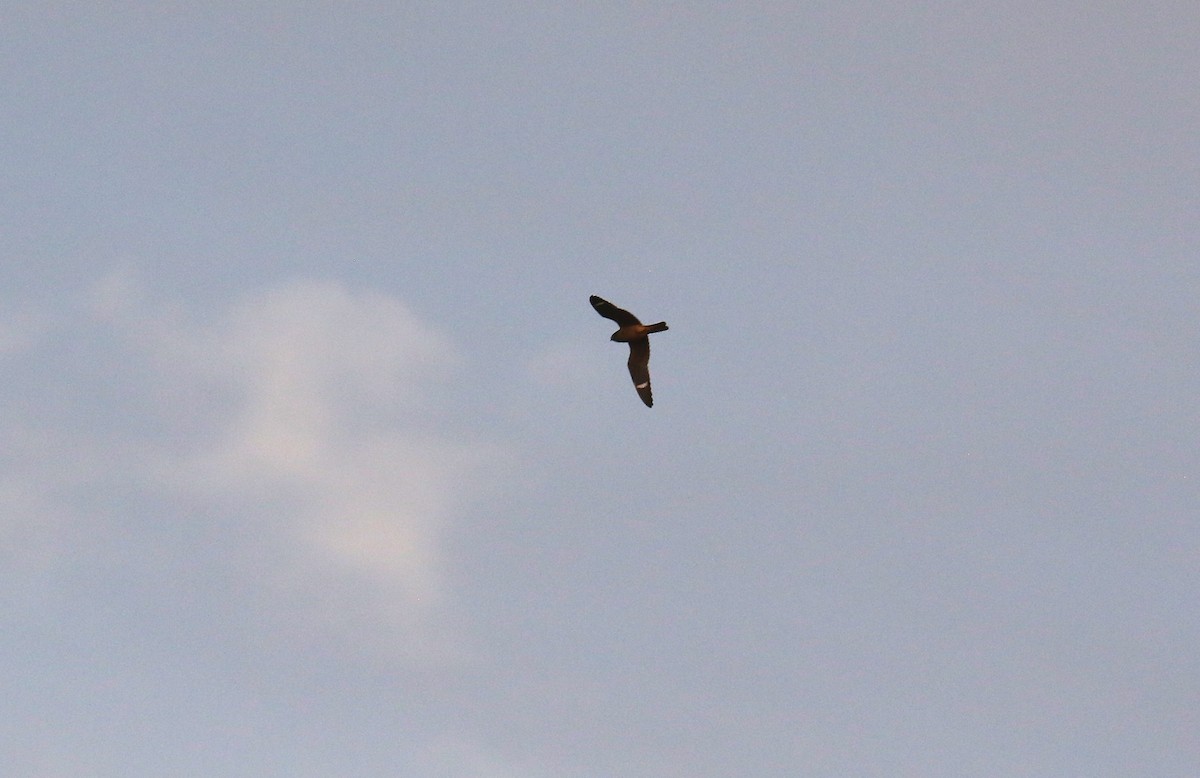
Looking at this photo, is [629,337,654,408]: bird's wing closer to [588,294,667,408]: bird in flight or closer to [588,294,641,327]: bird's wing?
[588,294,667,408]: bird in flight

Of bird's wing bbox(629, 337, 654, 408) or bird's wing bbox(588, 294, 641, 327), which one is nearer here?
bird's wing bbox(588, 294, 641, 327)

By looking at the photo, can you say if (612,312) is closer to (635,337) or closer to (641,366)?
(635,337)

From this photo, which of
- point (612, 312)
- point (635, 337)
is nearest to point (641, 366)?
point (635, 337)

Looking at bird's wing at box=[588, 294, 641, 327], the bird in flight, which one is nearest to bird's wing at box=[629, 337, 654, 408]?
the bird in flight

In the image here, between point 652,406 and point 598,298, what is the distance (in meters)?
5.09

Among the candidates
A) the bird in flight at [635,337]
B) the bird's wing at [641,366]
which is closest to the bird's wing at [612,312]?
the bird in flight at [635,337]

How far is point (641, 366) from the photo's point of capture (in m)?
48.9

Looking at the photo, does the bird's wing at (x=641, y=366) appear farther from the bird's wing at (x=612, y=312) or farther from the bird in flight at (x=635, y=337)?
the bird's wing at (x=612, y=312)

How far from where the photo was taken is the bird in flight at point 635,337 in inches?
1869

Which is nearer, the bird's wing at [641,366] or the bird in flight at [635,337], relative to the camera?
the bird in flight at [635,337]

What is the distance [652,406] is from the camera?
48.2 metres

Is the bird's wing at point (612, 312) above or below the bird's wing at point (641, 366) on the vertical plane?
above

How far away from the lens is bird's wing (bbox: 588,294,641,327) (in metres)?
47.4

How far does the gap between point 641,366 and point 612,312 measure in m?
2.80
